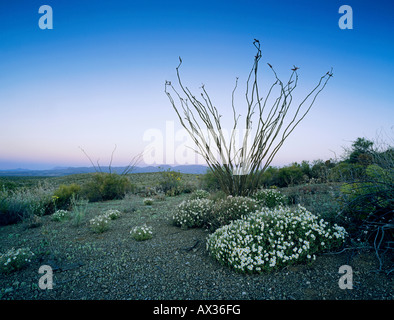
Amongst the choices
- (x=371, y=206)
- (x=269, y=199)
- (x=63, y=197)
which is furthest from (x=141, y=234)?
(x=63, y=197)

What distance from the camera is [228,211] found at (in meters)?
4.77

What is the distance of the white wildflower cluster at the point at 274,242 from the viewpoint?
9.57 ft

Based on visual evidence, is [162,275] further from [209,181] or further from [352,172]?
[209,181]

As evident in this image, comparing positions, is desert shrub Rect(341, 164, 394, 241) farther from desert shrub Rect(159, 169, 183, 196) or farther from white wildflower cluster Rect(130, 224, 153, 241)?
desert shrub Rect(159, 169, 183, 196)

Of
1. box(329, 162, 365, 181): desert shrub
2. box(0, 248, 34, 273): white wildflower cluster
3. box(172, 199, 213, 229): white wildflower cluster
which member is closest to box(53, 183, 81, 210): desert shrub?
box(0, 248, 34, 273): white wildflower cluster

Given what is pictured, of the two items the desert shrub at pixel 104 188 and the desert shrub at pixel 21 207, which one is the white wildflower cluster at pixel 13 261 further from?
the desert shrub at pixel 104 188

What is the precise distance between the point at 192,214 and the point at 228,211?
100 cm

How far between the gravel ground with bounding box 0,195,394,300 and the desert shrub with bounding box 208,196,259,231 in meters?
0.59

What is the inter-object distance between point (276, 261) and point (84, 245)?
369cm

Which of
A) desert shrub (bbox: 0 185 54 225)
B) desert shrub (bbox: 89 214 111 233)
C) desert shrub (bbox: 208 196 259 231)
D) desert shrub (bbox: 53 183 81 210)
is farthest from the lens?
desert shrub (bbox: 53 183 81 210)

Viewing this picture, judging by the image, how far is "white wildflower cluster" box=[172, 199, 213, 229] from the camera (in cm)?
515
